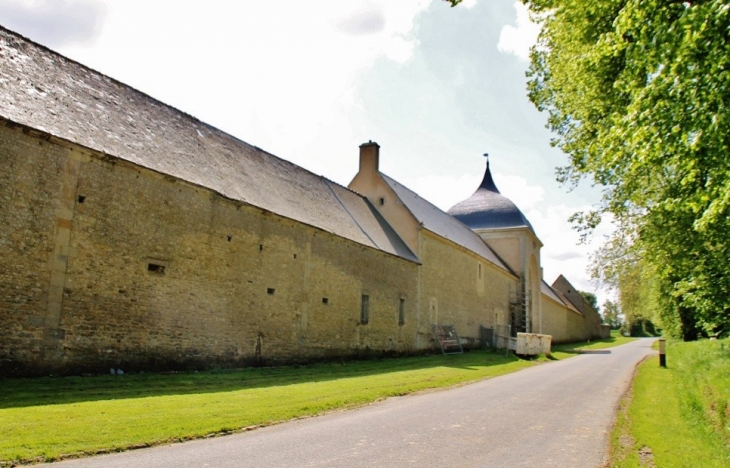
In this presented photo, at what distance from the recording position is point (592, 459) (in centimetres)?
721

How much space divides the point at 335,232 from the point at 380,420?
12.0m

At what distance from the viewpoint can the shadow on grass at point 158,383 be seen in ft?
31.5

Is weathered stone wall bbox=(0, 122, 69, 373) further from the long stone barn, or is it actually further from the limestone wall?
the limestone wall

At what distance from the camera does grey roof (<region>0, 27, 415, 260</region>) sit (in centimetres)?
1290

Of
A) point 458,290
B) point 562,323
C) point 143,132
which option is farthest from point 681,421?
point 562,323

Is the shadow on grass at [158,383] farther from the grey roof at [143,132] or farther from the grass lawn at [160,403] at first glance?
the grey roof at [143,132]

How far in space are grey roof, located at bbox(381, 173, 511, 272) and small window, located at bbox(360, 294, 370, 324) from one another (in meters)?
7.03

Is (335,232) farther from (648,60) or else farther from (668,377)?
(648,60)

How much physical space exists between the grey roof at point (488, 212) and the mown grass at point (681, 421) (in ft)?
91.5

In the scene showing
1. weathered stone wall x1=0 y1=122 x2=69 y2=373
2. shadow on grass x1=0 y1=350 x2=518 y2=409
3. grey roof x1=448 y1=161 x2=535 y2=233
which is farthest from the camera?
grey roof x1=448 y1=161 x2=535 y2=233

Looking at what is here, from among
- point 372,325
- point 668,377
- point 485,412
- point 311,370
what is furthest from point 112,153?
point 668,377

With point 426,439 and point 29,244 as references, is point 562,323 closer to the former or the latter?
point 426,439

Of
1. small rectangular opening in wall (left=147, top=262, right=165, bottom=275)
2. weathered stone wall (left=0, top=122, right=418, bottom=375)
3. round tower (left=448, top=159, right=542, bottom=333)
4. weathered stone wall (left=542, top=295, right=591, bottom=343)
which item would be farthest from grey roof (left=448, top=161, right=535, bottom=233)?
small rectangular opening in wall (left=147, top=262, right=165, bottom=275)

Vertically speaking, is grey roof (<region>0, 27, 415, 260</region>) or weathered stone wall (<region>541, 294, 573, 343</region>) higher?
grey roof (<region>0, 27, 415, 260</region>)
